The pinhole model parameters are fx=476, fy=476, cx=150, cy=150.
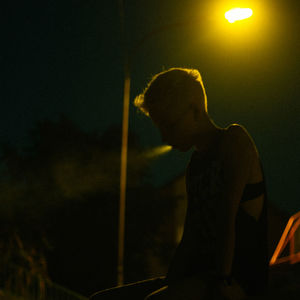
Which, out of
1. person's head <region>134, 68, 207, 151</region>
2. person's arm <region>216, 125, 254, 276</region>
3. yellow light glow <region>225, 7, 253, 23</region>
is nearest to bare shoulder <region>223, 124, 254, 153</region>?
person's arm <region>216, 125, 254, 276</region>

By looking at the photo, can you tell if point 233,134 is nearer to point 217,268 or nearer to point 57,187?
point 217,268

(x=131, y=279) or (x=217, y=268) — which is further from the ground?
(x=217, y=268)

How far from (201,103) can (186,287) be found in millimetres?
699

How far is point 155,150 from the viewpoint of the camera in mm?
35000

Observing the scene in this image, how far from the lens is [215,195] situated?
183cm

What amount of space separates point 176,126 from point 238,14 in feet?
21.9

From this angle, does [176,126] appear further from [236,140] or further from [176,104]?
[236,140]

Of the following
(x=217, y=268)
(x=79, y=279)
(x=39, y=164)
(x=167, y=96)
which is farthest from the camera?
(x=39, y=164)

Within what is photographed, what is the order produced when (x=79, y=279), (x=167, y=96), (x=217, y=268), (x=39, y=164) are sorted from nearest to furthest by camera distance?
(x=217, y=268) < (x=167, y=96) < (x=79, y=279) < (x=39, y=164)

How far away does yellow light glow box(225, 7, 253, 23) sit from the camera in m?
7.87

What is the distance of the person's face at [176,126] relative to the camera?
1.84 meters

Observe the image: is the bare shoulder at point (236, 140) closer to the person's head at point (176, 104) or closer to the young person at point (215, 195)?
the young person at point (215, 195)

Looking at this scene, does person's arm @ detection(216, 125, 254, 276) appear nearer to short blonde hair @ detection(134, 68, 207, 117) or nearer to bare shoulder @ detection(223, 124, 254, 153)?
bare shoulder @ detection(223, 124, 254, 153)

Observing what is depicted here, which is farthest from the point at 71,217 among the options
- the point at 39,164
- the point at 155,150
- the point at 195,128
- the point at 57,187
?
the point at 195,128
